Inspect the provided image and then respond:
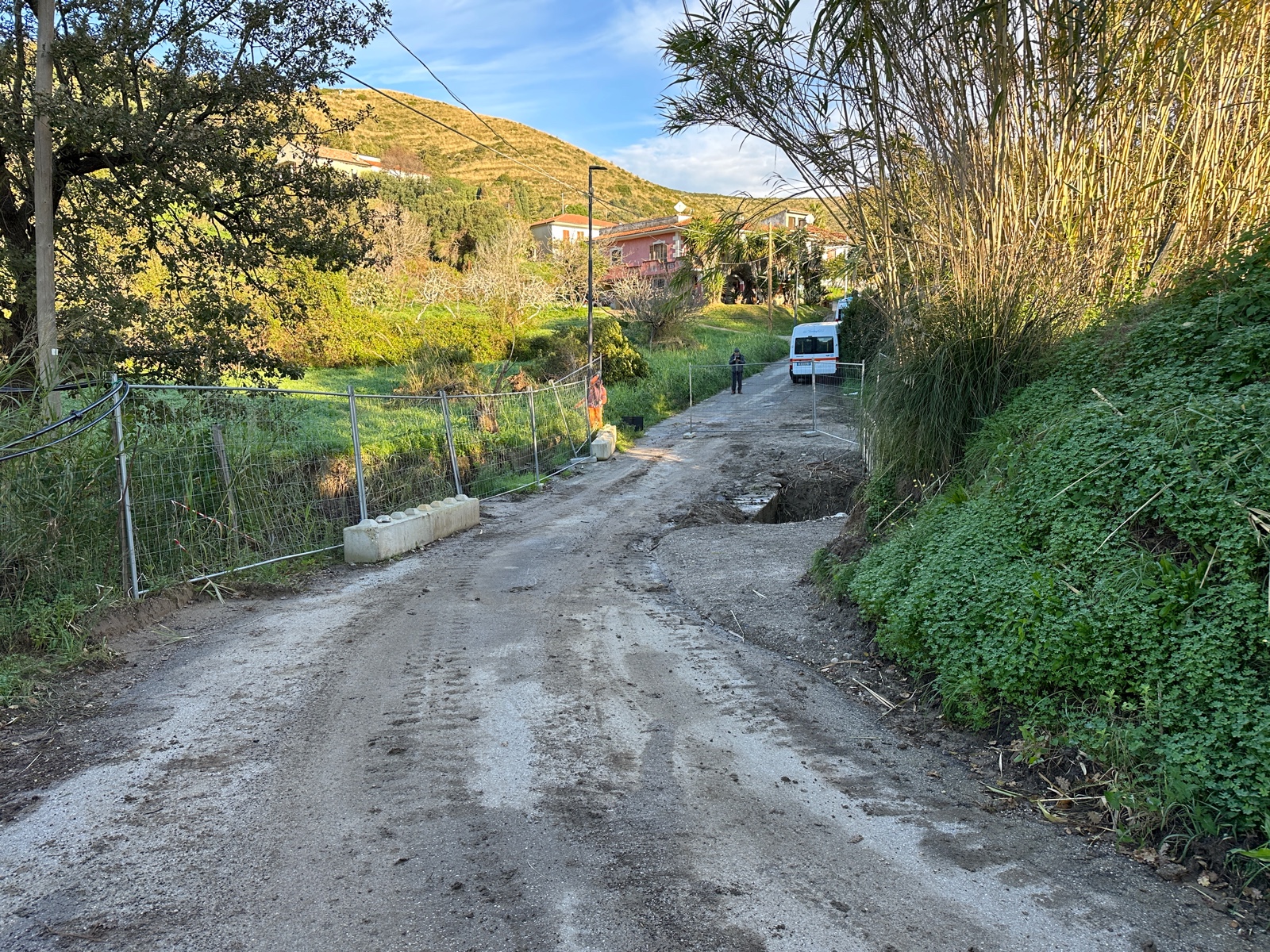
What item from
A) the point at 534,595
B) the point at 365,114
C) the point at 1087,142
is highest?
the point at 365,114

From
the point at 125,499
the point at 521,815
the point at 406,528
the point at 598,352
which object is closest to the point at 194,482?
the point at 125,499

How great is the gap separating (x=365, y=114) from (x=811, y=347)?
73.9 ft

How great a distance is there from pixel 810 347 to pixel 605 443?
1575 centimetres

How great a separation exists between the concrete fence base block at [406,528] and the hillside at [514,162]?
65.6 metres

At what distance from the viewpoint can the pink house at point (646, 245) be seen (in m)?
51.7

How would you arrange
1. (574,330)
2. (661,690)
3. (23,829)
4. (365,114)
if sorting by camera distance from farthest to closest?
(574,330) → (365,114) → (661,690) → (23,829)

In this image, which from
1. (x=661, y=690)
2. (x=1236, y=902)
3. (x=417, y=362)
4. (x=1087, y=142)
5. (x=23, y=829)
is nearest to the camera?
(x=1236, y=902)

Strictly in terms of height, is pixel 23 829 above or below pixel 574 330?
below

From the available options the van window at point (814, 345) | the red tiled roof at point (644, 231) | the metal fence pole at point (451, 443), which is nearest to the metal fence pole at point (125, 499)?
the metal fence pole at point (451, 443)

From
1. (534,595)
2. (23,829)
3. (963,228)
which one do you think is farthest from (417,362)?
(23,829)

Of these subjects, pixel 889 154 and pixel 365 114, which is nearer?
pixel 889 154

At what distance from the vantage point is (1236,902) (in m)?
2.92

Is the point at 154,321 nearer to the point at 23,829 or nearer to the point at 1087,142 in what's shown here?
the point at 23,829

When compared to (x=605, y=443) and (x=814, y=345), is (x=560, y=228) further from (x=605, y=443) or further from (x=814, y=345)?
(x=605, y=443)
